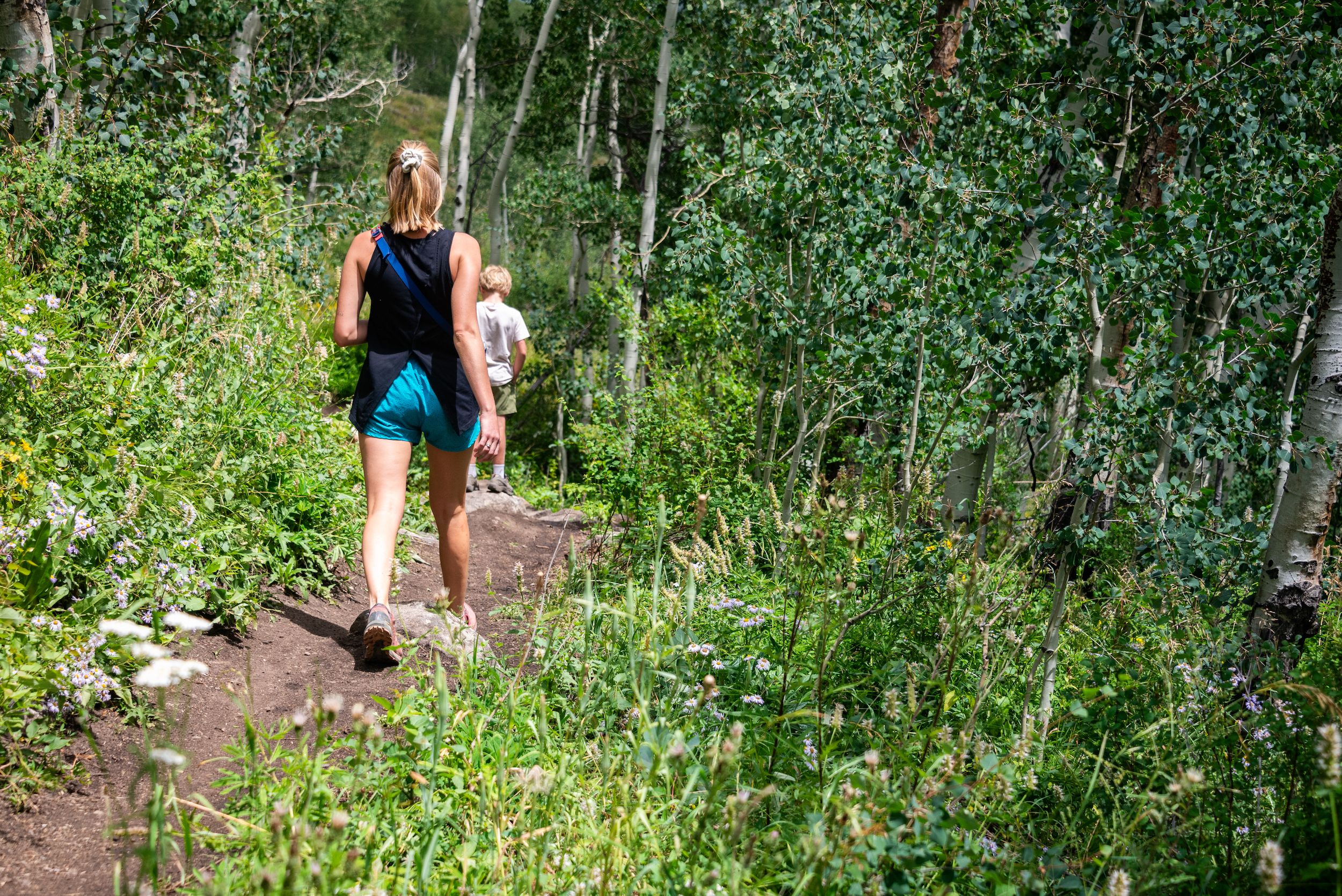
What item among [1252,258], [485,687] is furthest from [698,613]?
[1252,258]

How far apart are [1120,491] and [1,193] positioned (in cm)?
505

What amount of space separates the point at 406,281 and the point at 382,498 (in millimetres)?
822

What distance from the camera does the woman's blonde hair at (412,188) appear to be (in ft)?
11.0

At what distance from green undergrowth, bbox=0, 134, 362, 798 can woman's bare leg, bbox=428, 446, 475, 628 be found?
2.44ft

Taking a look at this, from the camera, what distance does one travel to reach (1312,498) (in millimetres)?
3486

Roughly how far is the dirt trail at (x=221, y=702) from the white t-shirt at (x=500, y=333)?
2.03m

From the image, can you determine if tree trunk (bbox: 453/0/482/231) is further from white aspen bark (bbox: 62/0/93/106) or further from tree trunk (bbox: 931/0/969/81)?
tree trunk (bbox: 931/0/969/81)

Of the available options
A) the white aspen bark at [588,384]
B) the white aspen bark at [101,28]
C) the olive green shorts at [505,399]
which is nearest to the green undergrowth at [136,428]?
the white aspen bark at [101,28]

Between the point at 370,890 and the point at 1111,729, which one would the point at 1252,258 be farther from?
the point at 370,890

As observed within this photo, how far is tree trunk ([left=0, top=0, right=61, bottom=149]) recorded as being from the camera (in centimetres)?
487

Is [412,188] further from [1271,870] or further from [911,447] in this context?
[1271,870]

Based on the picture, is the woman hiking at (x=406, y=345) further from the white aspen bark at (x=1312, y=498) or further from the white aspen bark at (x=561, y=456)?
the white aspen bark at (x=561, y=456)

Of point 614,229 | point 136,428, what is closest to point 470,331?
point 136,428

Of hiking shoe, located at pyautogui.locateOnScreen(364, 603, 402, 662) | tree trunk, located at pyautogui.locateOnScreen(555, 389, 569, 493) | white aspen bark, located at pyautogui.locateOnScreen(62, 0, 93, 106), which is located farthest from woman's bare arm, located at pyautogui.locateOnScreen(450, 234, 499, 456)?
tree trunk, located at pyautogui.locateOnScreen(555, 389, 569, 493)
